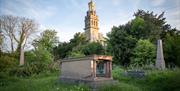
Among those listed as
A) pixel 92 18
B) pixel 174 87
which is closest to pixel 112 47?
pixel 174 87

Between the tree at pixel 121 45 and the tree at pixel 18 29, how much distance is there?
31.7 feet

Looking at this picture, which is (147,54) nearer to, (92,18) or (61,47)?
(61,47)

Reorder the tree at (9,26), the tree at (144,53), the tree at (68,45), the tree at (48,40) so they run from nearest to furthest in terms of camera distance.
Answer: the tree at (144,53) → the tree at (9,26) → the tree at (48,40) → the tree at (68,45)

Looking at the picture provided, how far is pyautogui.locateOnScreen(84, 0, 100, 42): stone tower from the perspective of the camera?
36.5 m

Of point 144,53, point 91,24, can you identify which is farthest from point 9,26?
point 91,24

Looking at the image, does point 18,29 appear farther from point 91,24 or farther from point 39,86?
point 91,24

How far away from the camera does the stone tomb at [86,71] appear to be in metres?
7.10

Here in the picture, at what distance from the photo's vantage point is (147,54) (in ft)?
54.1

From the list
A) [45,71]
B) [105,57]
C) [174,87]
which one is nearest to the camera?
[174,87]

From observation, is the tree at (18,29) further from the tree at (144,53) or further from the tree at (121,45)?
the tree at (144,53)

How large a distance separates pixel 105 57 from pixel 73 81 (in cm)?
183

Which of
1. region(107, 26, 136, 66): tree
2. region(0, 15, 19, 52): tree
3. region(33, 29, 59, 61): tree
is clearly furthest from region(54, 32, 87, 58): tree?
region(107, 26, 136, 66): tree

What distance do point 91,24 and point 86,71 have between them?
2985 cm

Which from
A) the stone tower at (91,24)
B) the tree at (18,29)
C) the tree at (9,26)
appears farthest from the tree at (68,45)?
the tree at (9,26)
